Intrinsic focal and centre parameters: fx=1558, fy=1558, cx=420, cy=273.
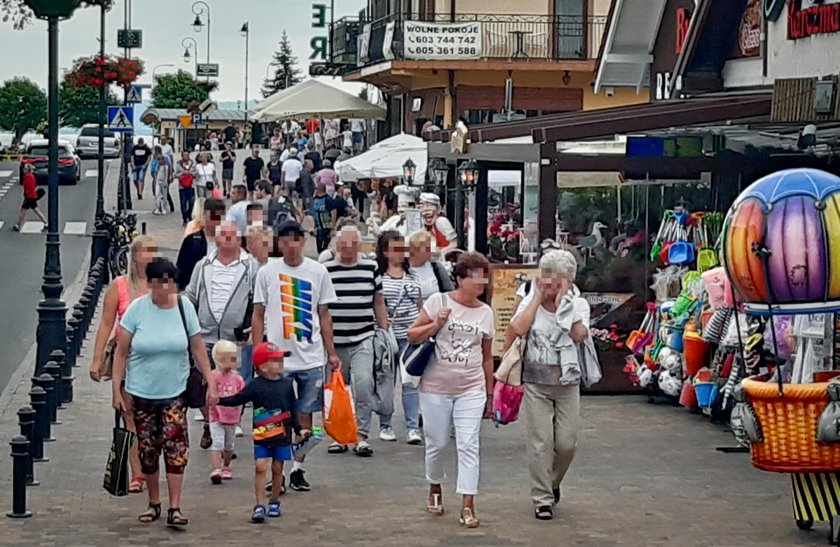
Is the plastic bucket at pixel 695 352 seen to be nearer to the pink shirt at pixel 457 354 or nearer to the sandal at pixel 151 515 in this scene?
the pink shirt at pixel 457 354

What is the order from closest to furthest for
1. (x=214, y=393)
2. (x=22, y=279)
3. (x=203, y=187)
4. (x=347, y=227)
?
(x=214, y=393)
(x=347, y=227)
(x=22, y=279)
(x=203, y=187)

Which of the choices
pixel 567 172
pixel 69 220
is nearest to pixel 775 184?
pixel 567 172

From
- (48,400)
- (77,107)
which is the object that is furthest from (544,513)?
(77,107)

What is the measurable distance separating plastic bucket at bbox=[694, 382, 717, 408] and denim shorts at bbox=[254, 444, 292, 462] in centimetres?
499

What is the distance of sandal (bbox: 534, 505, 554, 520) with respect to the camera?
996cm

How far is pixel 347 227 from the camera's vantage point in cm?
1192

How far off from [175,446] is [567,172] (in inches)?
262

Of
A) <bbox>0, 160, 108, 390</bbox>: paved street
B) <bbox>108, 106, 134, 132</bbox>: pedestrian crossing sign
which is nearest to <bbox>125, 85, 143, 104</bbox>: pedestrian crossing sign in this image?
<bbox>0, 160, 108, 390</bbox>: paved street

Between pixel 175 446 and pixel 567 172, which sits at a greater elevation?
pixel 567 172

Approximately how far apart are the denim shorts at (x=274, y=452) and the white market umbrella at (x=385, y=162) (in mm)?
18072

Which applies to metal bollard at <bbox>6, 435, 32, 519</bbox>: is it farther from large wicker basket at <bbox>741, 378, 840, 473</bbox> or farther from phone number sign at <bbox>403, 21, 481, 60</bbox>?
phone number sign at <bbox>403, 21, 481, 60</bbox>

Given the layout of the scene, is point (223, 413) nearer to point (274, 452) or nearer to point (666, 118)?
point (274, 452)

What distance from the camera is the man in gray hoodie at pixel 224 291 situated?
1188 centimetres

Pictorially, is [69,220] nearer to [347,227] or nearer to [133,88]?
[133,88]
